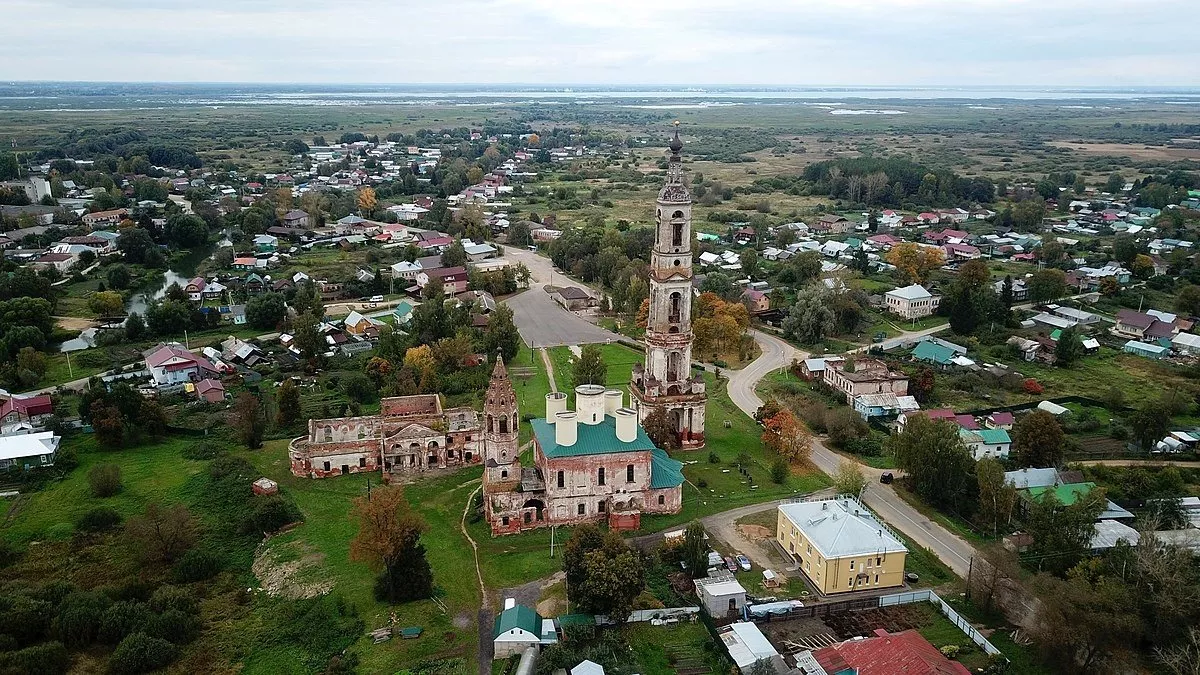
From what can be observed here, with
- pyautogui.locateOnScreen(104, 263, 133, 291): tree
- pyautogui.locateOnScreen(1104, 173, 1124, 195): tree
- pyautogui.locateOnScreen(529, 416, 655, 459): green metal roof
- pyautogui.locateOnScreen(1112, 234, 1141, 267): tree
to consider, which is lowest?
pyautogui.locateOnScreen(104, 263, 133, 291): tree

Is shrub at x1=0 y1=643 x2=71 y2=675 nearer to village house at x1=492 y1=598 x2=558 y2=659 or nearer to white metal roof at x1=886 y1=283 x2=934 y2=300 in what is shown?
village house at x1=492 y1=598 x2=558 y2=659

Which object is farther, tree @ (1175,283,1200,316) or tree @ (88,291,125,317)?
tree @ (88,291,125,317)

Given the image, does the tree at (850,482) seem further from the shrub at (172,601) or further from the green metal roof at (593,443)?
the shrub at (172,601)

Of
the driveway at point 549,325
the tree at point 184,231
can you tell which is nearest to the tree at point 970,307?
the driveway at point 549,325

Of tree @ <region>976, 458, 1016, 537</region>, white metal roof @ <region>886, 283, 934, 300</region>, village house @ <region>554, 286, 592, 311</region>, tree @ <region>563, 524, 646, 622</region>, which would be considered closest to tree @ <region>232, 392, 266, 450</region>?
tree @ <region>563, 524, 646, 622</region>

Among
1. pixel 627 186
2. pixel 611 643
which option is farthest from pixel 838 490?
pixel 627 186

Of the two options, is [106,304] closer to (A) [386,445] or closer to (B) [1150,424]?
(A) [386,445]

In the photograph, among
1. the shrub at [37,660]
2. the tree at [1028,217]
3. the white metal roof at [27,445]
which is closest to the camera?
the shrub at [37,660]
